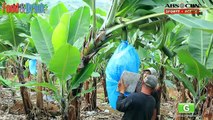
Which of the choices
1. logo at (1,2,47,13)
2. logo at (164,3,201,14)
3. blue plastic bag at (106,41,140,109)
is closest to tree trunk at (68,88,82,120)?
blue plastic bag at (106,41,140,109)

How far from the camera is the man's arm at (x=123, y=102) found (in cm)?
224

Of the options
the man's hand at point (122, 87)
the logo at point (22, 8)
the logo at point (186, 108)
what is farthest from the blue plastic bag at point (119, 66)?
the logo at point (22, 8)

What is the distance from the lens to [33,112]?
11.7 feet

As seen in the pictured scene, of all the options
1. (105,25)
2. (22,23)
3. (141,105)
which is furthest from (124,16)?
(22,23)

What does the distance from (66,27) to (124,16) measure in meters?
0.51

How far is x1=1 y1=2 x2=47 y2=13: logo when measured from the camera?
9.97 ft

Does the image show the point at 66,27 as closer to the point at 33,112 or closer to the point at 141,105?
the point at 141,105

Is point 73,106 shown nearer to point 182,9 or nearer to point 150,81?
point 150,81

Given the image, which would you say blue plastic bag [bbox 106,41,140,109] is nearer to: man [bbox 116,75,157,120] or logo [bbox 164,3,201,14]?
man [bbox 116,75,157,120]

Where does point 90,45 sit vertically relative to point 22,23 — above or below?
below

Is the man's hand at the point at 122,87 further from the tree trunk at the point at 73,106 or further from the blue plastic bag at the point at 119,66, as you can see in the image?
the tree trunk at the point at 73,106

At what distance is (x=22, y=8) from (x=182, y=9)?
2.04 meters

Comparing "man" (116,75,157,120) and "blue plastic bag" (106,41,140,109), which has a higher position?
"blue plastic bag" (106,41,140,109)

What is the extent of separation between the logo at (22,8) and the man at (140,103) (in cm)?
148
